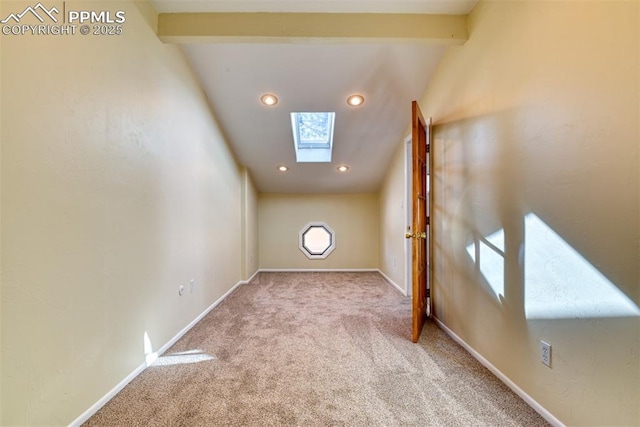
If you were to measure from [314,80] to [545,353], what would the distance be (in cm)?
275

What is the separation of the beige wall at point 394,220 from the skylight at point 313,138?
3.28 feet

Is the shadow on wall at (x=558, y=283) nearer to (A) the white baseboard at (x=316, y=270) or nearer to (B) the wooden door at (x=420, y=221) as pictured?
(B) the wooden door at (x=420, y=221)

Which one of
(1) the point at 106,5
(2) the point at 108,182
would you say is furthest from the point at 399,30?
(2) the point at 108,182

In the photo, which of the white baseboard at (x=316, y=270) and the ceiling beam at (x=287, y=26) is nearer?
the ceiling beam at (x=287, y=26)

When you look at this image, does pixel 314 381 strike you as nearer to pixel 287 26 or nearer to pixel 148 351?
pixel 148 351

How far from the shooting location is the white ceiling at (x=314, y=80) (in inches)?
84.2

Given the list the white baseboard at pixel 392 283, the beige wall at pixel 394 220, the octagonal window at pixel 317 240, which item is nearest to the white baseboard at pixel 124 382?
the white baseboard at pixel 392 283

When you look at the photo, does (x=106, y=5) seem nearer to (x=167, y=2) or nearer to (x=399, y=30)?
(x=167, y=2)

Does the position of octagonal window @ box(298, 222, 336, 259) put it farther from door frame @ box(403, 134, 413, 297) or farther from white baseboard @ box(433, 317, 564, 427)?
white baseboard @ box(433, 317, 564, 427)

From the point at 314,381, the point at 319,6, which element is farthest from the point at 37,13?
the point at 314,381

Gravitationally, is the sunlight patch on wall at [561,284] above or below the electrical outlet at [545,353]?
above

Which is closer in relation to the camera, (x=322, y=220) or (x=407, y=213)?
(x=407, y=213)

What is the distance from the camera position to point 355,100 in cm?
325

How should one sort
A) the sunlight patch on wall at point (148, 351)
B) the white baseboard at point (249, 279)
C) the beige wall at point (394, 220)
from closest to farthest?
the sunlight patch on wall at point (148, 351), the beige wall at point (394, 220), the white baseboard at point (249, 279)
